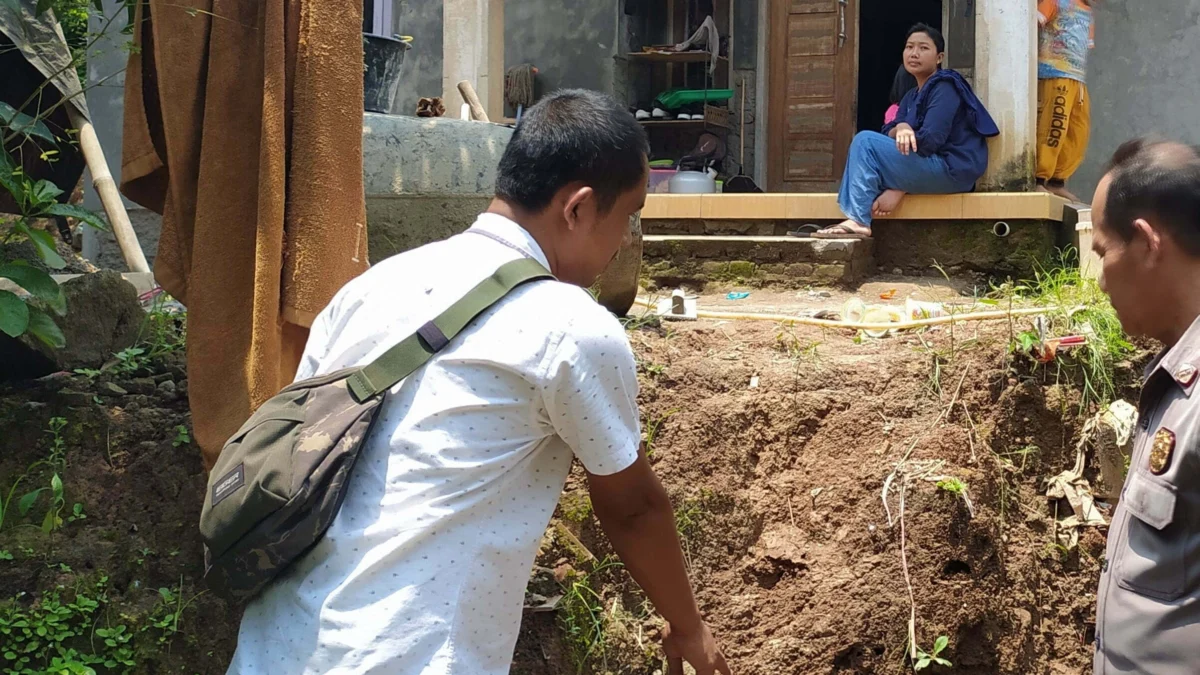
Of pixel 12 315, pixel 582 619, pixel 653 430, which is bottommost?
pixel 582 619

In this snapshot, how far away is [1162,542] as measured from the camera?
1.85 meters

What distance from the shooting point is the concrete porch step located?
234 inches

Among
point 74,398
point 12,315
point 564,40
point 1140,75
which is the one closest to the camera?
point 12,315

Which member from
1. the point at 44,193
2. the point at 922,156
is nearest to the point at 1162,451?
the point at 44,193

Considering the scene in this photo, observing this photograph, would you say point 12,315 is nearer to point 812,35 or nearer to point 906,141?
point 906,141

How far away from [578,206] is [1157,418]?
1074mm

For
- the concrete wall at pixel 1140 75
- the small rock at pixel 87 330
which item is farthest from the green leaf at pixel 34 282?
the concrete wall at pixel 1140 75

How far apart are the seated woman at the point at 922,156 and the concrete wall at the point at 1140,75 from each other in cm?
236

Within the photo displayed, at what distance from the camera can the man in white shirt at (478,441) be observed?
1.60 m

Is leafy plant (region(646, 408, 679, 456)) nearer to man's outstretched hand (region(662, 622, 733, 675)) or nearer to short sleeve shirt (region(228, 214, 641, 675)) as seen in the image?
man's outstretched hand (region(662, 622, 733, 675))

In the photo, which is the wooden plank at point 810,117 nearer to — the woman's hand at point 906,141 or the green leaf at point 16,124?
the woman's hand at point 906,141

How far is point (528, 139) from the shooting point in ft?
5.85

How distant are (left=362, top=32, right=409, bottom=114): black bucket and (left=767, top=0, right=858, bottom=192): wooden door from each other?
6.06 m

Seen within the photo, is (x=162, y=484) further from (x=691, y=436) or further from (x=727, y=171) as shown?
(x=727, y=171)
